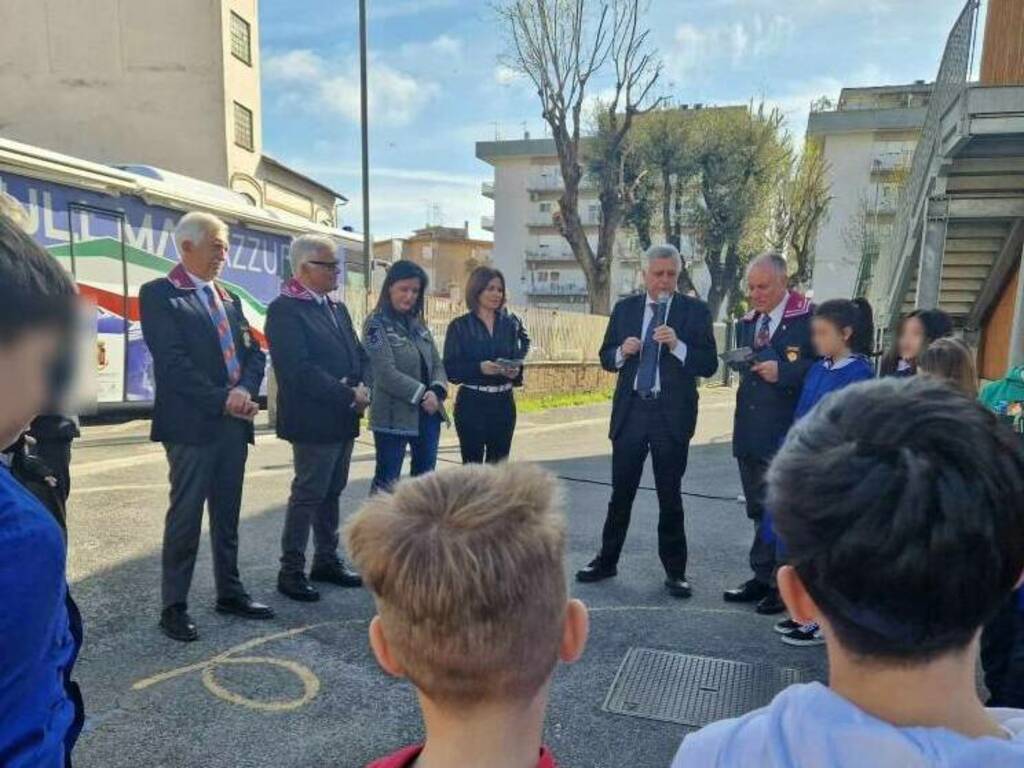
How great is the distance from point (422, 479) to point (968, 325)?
1221cm

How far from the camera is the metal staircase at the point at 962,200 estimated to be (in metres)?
6.02

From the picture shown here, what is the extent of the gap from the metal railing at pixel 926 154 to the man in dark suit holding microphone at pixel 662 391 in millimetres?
3751

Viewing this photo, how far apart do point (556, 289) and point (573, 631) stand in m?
60.7

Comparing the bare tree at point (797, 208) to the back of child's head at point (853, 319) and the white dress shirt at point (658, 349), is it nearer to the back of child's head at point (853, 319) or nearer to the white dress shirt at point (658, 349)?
the white dress shirt at point (658, 349)

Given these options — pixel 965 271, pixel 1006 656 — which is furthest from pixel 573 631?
pixel 965 271

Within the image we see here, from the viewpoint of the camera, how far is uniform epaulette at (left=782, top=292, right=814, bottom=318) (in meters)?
4.22

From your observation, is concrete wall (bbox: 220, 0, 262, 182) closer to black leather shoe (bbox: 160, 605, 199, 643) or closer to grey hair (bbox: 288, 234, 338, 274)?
grey hair (bbox: 288, 234, 338, 274)

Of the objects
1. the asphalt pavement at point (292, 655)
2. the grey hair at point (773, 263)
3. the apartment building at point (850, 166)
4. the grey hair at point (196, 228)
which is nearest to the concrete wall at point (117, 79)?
the asphalt pavement at point (292, 655)

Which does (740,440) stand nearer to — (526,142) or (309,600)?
(309,600)

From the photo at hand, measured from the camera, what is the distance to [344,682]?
125 inches

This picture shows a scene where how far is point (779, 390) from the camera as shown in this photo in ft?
13.7

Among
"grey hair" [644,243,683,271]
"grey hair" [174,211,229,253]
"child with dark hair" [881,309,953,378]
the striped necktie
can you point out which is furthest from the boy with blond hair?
"child with dark hair" [881,309,953,378]

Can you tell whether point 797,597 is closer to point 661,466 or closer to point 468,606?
point 468,606

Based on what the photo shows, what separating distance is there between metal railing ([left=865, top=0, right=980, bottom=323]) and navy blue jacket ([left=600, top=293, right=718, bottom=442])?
3710 mm
